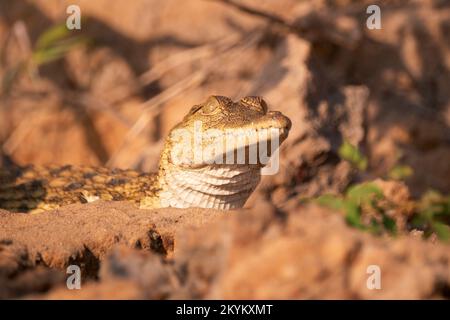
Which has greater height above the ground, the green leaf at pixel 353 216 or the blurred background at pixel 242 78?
the blurred background at pixel 242 78

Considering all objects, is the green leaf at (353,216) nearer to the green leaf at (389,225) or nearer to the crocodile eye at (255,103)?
the green leaf at (389,225)

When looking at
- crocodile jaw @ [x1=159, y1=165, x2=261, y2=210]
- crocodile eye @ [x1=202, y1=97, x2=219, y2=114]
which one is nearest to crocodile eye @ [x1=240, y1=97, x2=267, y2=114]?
crocodile eye @ [x1=202, y1=97, x2=219, y2=114]

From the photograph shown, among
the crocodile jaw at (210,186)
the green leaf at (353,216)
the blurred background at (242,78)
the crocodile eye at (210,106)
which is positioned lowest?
the green leaf at (353,216)

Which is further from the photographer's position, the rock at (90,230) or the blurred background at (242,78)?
the blurred background at (242,78)

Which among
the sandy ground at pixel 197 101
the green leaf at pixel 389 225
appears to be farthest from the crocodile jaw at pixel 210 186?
the green leaf at pixel 389 225

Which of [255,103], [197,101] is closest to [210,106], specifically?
[255,103]

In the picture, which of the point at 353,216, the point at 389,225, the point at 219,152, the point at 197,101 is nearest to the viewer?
the point at 353,216

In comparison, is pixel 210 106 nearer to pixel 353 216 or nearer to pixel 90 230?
pixel 90 230
